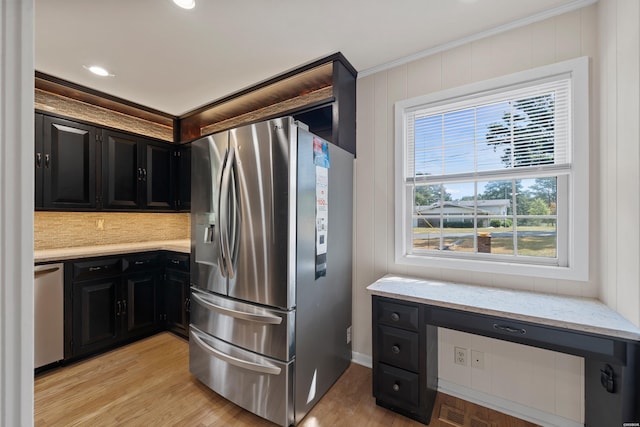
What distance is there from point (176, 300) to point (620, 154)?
3649mm

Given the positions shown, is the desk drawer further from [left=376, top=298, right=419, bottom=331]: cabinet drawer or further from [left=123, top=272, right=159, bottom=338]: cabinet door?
[left=123, top=272, right=159, bottom=338]: cabinet door

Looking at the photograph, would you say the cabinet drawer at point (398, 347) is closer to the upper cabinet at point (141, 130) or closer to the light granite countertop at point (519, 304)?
the light granite countertop at point (519, 304)

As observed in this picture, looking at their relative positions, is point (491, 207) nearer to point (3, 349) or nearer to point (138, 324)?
point (3, 349)

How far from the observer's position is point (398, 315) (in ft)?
5.82

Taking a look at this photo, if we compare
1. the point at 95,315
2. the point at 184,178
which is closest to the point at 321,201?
the point at 184,178

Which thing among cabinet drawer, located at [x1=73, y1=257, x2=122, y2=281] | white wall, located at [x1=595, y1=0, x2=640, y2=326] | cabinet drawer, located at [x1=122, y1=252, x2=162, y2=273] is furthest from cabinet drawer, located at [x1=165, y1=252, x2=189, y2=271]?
white wall, located at [x1=595, y1=0, x2=640, y2=326]

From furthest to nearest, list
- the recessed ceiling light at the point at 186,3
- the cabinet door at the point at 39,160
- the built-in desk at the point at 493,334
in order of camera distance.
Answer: the cabinet door at the point at 39,160 → the recessed ceiling light at the point at 186,3 → the built-in desk at the point at 493,334

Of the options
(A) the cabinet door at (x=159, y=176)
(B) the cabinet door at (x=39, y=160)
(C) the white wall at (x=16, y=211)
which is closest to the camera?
(C) the white wall at (x=16, y=211)

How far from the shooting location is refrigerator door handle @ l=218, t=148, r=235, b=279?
186 cm

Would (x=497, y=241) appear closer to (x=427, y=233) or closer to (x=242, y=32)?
(x=427, y=233)

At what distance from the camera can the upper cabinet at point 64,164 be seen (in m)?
2.39

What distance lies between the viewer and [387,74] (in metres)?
2.32

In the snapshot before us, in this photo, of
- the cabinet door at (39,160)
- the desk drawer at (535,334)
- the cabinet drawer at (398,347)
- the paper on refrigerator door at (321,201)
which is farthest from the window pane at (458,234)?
the cabinet door at (39,160)

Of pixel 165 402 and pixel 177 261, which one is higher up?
pixel 177 261
